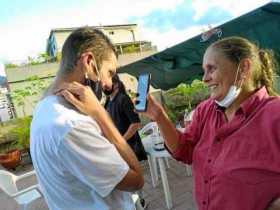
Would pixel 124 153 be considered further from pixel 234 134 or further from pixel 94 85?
pixel 234 134

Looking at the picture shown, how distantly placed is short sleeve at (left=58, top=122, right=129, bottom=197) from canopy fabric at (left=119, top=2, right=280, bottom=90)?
1.60 m

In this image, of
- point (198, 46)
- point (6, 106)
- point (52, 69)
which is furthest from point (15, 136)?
point (198, 46)

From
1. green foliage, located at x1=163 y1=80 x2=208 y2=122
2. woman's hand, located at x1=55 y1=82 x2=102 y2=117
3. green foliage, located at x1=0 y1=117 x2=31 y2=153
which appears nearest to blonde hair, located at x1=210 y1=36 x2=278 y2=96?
woman's hand, located at x1=55 y1=82 x2=102 y2=117

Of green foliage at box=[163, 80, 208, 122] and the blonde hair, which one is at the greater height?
the blonde hair

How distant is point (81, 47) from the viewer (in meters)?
1.35

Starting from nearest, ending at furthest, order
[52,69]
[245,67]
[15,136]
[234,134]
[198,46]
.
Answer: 1. [234,134]
2. [245,67]
3. [198,46]
4. [15,136]
5. [52,69]

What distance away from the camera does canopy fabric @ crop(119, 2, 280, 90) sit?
2807mm

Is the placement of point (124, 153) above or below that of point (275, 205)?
above

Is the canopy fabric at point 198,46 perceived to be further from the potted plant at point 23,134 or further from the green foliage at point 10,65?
the green foliage at point 10,65

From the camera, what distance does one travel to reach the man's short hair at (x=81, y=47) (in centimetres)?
135

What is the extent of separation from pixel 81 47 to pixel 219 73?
778 millimetres

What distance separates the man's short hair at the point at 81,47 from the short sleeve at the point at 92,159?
1.04ft

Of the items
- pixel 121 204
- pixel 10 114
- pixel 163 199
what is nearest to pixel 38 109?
pixel 121 204

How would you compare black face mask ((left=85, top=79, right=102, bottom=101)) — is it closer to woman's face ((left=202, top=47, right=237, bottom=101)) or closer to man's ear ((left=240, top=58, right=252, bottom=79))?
woman's face ((left=202, top=47, right=237, bottom=101))
